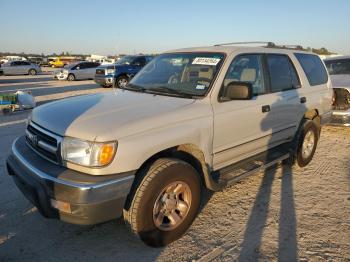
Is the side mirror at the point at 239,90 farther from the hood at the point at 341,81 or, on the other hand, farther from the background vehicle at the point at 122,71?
the background vehicle at the point at 122,71

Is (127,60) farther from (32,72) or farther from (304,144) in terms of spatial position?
(32,72)

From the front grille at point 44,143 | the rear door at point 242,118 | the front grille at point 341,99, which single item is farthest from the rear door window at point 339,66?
the front grille at point 44,143

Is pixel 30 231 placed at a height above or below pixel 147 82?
below

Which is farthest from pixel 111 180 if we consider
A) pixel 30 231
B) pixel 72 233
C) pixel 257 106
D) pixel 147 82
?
pixel 257 106

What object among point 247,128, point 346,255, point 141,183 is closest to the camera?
point 141,183

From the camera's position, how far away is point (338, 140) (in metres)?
7.43

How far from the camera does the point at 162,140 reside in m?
3.08

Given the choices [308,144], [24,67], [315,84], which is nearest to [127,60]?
[315,84]

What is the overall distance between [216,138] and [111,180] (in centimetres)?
136

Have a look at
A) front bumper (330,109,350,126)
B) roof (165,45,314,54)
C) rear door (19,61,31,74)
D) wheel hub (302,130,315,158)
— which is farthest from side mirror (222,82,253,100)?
rear door (19,61,31,74)

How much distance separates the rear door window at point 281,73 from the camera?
4.61 meters

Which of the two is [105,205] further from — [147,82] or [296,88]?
[296,88]

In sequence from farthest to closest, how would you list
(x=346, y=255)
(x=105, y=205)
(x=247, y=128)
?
1. (x=247, y=128)
2. (x=346, y=255)
3. (x=105, y=205)

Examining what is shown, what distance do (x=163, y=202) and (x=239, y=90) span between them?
4.61 ft
